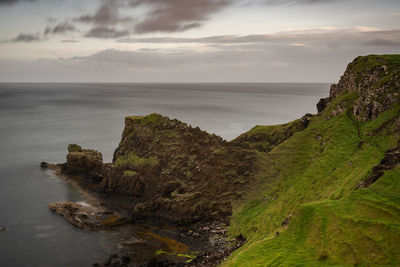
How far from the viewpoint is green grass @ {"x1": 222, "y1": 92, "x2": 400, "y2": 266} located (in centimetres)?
3862

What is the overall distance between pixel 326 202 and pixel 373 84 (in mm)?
48896

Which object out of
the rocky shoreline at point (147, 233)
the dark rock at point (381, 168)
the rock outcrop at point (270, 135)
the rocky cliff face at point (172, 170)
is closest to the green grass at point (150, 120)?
the rocky cliff face at point (172, 170)

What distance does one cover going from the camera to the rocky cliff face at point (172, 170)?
77938mm

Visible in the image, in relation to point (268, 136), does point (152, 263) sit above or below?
below

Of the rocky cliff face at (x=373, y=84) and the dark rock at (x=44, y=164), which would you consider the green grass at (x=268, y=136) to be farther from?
the dark rock at (x=44, y=164)

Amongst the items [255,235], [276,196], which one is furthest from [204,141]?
[255,235]

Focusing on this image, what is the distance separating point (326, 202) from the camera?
48.3m

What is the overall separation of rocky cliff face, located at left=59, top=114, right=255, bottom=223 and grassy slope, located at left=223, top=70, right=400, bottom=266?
22.8 feet

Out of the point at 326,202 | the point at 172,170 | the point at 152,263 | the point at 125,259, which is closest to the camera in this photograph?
the point at 326,202

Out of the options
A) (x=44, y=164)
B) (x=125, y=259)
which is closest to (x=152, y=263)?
(x=125, y=259)

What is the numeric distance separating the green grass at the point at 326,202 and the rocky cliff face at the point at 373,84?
2.67 m

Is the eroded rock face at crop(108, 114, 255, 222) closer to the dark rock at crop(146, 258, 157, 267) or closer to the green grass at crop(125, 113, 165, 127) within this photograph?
the green grass at crop(125, 113, 165, 127)

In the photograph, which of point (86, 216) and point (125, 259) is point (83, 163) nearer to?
point (86, 216)

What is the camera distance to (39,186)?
332ft
